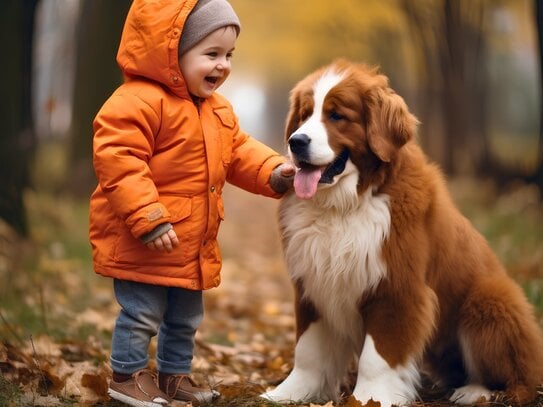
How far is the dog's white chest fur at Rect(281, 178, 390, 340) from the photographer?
399 centimetres

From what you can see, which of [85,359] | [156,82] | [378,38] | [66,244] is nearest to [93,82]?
[66,244]

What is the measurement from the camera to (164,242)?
3533 mm

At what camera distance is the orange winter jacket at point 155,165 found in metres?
3.49

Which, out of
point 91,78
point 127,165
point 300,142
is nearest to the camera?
point 127,165

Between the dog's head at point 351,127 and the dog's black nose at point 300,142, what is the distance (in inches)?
0.9

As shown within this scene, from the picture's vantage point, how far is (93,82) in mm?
11117

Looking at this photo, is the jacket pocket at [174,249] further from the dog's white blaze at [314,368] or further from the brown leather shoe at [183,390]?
the dog's white blaze at [314,368]

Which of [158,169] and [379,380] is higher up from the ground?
[158,169]

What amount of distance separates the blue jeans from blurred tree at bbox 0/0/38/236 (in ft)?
11.7

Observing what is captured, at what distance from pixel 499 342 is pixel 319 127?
1.60 meters

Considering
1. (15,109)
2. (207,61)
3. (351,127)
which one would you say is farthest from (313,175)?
(15,109)

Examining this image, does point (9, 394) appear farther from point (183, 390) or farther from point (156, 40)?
point (156, 40)

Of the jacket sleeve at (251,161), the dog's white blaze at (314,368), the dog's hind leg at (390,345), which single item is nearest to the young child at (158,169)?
the jacket sleeve at (251,161)

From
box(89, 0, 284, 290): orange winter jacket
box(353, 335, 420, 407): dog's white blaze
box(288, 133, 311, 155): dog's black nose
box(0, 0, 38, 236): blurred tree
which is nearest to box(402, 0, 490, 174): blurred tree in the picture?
box(0, 0, 38, 236): blurred tree
